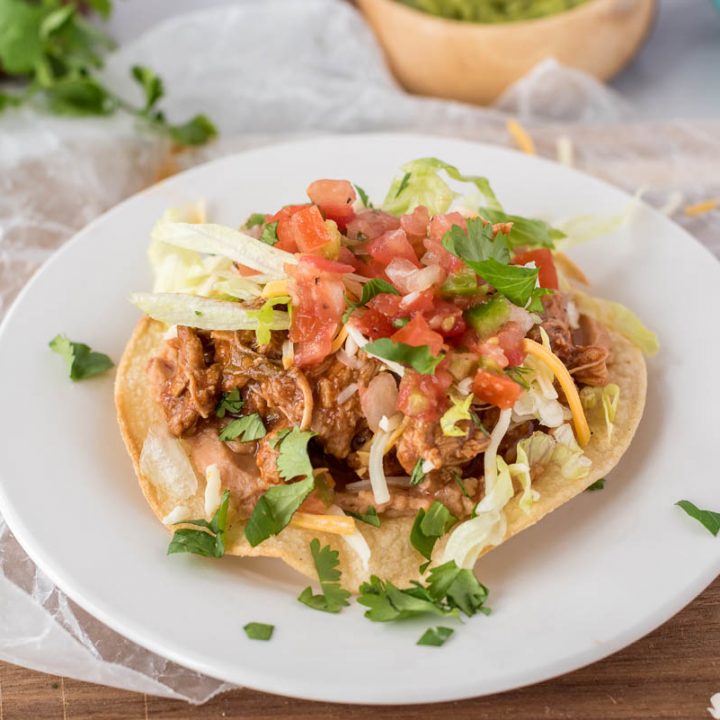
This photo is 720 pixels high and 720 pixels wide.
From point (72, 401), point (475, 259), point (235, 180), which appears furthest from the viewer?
point (235, 180)

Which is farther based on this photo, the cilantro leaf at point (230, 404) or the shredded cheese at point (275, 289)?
the cilantro leaf at point (230, 404)

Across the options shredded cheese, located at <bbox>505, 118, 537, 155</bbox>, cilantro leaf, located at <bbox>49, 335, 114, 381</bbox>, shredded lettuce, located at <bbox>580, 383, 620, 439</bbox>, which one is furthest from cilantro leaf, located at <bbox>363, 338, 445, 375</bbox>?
shredded cheese, located at <bbox>505, 118, 537, 155</bbox>

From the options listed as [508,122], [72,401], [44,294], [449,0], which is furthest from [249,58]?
[72,401]

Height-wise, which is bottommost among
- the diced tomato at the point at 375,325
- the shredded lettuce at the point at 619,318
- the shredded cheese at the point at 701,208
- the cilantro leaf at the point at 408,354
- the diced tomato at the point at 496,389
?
the shredded cheese at the point at 701,208

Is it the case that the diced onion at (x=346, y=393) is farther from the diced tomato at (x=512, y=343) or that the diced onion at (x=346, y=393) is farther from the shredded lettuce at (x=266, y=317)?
the diced tomato at (x=512, y=343)

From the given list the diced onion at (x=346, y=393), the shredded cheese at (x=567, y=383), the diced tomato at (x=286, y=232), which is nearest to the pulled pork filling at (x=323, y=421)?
the diced onion at (x=346, y=393)

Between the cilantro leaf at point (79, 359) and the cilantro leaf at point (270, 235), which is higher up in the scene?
the cilantro leaf at point (270, 235)

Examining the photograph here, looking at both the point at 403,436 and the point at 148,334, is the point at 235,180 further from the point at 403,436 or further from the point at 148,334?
the point at 403,436
